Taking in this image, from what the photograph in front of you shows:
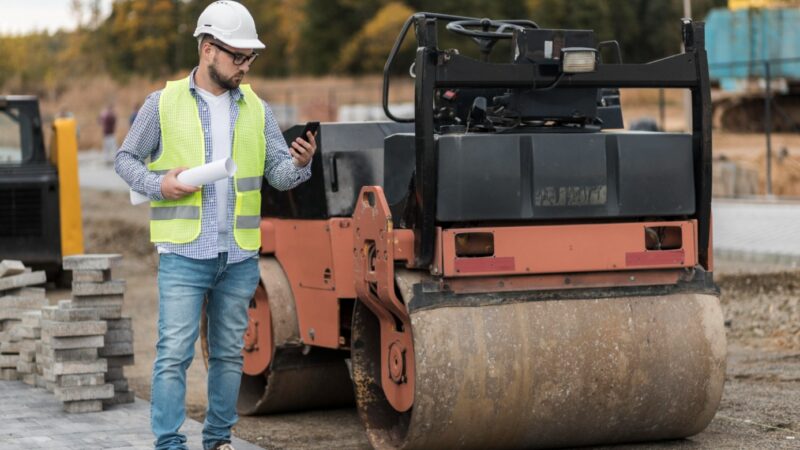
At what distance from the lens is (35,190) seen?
47.0 feet

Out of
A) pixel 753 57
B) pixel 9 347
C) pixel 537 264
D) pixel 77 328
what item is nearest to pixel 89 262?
pixel 77 328

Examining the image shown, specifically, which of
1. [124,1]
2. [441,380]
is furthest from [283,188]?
[124,1]

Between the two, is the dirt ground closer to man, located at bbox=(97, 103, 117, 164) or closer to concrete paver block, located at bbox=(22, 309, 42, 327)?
concrete paver block, located at bbox=(22, 309, 42, 327)

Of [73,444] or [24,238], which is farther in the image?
[24,238]

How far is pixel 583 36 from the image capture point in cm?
648

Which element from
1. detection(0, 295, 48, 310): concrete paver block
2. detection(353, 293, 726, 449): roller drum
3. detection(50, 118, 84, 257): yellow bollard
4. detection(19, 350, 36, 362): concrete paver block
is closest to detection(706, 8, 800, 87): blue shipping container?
detection(50, 118, 84, 257): yellow bollard

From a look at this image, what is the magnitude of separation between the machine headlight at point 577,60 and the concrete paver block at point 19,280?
4317mm

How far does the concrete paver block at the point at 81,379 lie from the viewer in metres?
7.76

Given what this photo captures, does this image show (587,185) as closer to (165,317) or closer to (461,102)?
(461,102)

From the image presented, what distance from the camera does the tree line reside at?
7500 cm

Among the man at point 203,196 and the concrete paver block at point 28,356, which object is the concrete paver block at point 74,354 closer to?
the concrete paver block at point 28,356

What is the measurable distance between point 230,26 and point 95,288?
2514 mm

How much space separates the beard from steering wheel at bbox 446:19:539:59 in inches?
50.9

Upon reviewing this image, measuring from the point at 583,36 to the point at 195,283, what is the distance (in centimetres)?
202
